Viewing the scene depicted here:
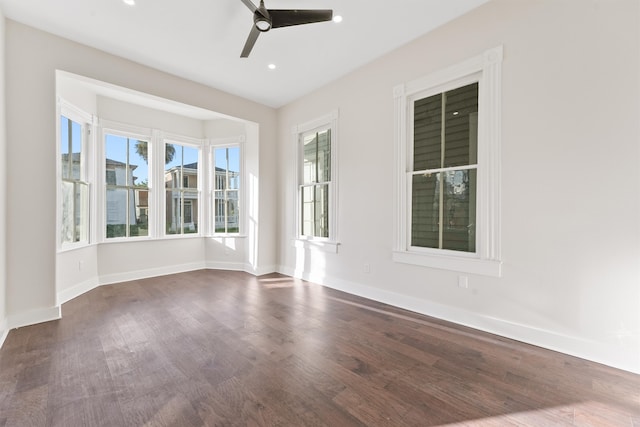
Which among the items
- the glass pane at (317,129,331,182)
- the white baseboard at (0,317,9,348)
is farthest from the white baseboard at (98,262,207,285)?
the glass pane at (317,129,331,182)

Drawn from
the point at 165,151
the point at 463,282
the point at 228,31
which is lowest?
the point at 463,282

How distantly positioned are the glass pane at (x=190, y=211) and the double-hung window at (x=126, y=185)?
63 cm

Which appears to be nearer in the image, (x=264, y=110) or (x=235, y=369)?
(x=235, y=369)

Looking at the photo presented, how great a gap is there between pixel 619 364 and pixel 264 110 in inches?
216

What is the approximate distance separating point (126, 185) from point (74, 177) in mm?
854

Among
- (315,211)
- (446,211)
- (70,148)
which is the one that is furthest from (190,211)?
(446,211)

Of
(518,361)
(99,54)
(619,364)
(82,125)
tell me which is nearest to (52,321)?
(82,125)

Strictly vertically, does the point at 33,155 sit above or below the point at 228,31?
below

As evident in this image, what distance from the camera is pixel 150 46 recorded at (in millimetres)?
3273

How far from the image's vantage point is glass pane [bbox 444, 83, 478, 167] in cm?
285

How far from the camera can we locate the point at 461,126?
9.69 feet

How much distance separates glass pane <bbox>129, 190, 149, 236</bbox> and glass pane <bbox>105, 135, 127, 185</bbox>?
0.27 meters

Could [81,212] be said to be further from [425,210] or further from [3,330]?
[425,210]

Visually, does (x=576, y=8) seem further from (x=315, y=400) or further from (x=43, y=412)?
(x=43, y=412)
